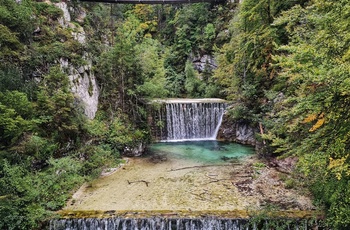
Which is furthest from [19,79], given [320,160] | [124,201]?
[320,160]

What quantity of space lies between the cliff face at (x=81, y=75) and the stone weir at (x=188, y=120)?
4339 millimetres

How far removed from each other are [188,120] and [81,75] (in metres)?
6.82

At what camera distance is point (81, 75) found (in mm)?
10516

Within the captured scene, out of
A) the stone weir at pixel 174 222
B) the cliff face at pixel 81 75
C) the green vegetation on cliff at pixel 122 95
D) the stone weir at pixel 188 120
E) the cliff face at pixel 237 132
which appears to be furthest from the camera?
the stone weir at pixel 188 120

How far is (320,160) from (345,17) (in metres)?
2.41

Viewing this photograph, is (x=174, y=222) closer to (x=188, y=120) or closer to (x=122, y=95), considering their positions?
(x=122, y=95)

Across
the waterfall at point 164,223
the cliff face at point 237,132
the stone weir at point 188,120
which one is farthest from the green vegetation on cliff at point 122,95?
the stone weir at point 188,120

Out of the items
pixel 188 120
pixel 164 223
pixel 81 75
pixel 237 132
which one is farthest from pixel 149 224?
pixel 188 120

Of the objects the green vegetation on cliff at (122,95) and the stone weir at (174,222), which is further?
the stone weir at (174,222)

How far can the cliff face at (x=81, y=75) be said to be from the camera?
9.84 m

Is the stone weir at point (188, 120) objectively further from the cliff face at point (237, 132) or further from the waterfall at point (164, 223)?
the waterfall at point (164, 223)

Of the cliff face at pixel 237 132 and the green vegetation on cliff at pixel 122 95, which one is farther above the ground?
the green vegetation on cliff at pixel 122 95

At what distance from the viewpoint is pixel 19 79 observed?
7449 millimetres

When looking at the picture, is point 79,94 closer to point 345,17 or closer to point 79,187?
point 79,187
